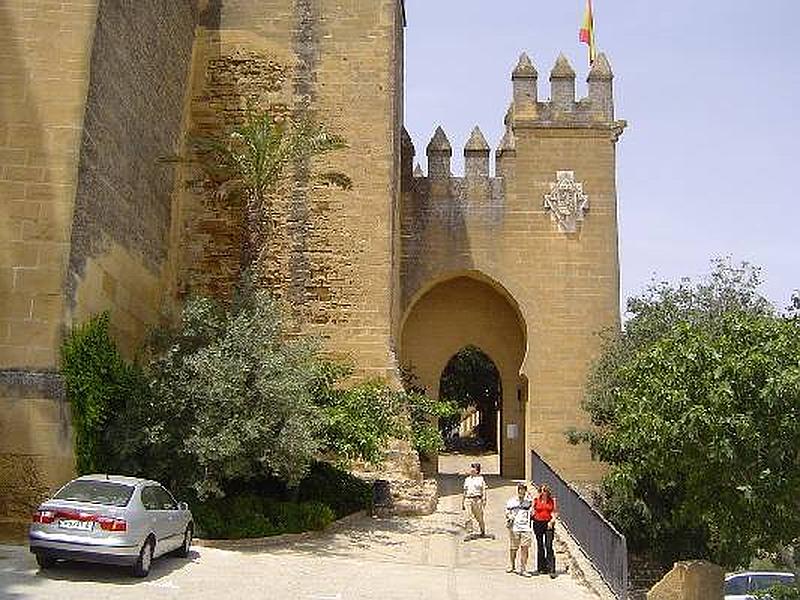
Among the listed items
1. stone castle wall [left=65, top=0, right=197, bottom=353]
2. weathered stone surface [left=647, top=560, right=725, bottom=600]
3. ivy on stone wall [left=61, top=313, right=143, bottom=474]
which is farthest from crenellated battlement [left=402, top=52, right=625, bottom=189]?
weathered stone surface [left=647, top=560, right=725, bottom=600]

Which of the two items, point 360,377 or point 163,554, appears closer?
point 163,554

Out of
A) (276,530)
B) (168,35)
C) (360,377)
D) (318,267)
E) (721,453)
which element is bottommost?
(276,530)

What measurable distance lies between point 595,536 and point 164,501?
226 inches

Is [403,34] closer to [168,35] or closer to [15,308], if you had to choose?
[168,35]

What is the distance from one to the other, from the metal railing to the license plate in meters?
5.92

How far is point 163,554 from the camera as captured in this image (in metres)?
11.3

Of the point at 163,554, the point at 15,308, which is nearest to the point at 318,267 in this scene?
the point at 15,308

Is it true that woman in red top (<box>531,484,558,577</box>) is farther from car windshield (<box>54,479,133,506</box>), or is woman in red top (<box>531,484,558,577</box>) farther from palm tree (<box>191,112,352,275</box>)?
palm tree (<box>191,112,352,275</box>)

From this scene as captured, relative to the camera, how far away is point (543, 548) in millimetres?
12930

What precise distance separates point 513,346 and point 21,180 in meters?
13.7

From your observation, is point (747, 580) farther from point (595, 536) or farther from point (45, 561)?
point (45, 561)

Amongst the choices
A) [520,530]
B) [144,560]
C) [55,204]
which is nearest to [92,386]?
[55,204]

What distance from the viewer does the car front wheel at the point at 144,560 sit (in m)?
10.2

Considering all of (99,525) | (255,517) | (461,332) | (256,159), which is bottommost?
(255,517)
